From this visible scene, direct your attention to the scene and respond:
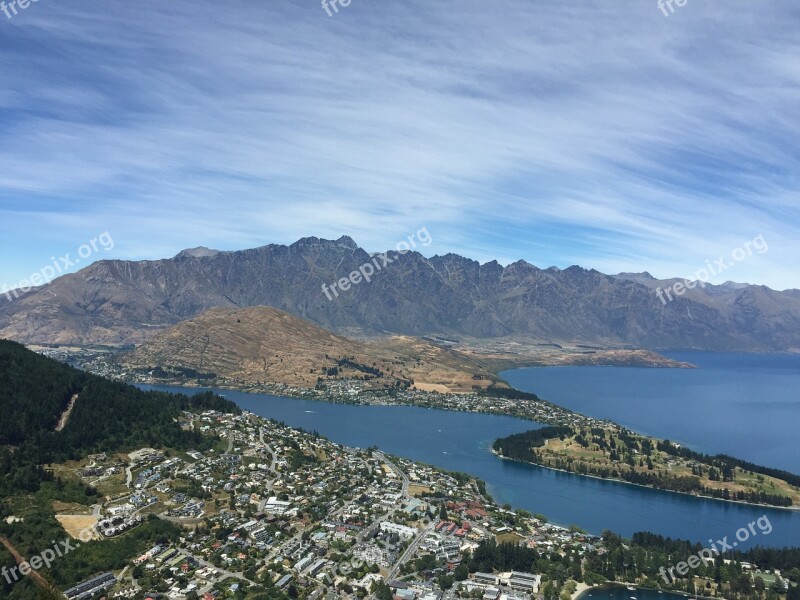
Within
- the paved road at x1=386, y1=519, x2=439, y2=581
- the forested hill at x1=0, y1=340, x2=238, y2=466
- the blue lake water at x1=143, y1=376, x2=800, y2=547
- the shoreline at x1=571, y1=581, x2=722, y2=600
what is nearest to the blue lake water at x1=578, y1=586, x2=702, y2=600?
the shoreline at x1=571, y1=581, x2=722, y2=600

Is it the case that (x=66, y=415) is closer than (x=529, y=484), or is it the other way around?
(x=66, y=415)

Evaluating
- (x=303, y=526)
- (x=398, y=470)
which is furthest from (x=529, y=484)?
(x=303, y=526)

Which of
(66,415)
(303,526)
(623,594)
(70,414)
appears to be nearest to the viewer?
(623,594)

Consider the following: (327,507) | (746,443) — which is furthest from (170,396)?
(746,443)

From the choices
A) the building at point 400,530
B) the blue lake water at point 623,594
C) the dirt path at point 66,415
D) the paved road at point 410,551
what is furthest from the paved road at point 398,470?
the dirt path at point 66,415

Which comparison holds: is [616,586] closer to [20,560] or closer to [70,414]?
[20,560]

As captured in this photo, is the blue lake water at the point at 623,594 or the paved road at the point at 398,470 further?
the paved road at the point at 398,470

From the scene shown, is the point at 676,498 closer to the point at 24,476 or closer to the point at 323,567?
the point at 323,567

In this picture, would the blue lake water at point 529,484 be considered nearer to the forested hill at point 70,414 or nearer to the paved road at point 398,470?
the paved road at point 398,470
